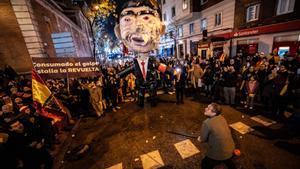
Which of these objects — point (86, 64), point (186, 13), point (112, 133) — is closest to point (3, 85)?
point (86, 64)

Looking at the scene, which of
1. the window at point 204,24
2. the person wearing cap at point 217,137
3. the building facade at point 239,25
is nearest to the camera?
the person wearing cap at point 217,137

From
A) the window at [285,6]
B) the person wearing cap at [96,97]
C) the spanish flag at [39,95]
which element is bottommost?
the person wearing cap at [96,97]

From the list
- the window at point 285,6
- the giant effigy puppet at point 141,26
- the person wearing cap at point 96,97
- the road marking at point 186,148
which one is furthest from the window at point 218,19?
the road marking at point 186,148

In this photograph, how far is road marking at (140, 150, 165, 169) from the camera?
3688 millimetres

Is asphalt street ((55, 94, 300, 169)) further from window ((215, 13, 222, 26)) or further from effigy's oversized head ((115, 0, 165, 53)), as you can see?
window ((215, 13, 222, 26))

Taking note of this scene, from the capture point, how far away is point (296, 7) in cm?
942

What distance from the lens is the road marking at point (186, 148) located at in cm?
396

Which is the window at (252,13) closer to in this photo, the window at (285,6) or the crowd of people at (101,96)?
the window at (285,6)

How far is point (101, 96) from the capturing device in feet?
22.2

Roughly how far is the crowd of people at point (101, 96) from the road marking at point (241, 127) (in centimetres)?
158

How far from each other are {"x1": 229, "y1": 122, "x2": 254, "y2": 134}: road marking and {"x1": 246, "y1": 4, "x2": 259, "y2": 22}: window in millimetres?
12234

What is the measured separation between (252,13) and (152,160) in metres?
15.7

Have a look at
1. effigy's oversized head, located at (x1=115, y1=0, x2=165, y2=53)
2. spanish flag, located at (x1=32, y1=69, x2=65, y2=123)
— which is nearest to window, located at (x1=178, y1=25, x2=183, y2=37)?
effigy's oversized head, located at (x1=115, y1=0, x2=165, y2=53)

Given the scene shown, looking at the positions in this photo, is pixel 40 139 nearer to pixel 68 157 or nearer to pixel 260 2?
pixel 68 157
